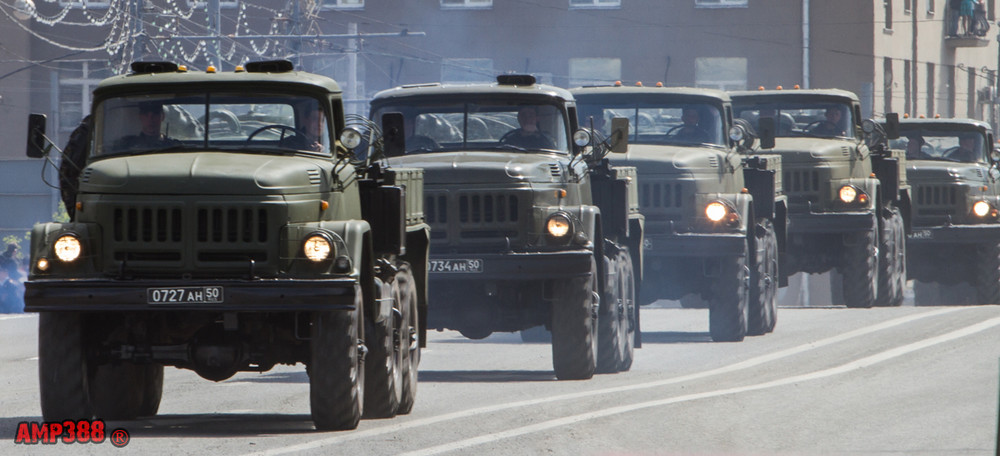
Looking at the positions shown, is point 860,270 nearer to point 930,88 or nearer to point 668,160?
point 668,160

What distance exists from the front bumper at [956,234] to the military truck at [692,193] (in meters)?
5.89

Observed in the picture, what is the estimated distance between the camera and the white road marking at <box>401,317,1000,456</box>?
1026 centimetres

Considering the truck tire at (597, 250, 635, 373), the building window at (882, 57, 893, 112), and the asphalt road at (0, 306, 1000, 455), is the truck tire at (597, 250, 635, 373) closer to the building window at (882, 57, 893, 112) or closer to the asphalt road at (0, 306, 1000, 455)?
the asphalt road at (0, 306, 1000, 455)

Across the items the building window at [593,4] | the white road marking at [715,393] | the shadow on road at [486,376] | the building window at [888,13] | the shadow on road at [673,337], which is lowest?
the shadow on road at [673,337]

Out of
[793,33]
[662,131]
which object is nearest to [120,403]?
[662,131]

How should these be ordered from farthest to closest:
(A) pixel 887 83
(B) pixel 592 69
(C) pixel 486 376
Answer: (B) pixel 592 69
(A) pixel 887 83
(C) pixel 486 376

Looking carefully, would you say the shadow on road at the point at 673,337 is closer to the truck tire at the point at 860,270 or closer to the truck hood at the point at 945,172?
the truck tire at the point at 860,270

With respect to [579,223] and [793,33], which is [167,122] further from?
[793,33]

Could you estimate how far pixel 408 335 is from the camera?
1252 cm

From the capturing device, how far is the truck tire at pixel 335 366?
1034cm

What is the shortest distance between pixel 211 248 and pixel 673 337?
12.3 m

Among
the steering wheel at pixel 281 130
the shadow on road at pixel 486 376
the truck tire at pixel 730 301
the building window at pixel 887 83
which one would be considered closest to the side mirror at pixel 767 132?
the truck tire at pixel 730 301

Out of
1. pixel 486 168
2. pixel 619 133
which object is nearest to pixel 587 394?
pixel 486 168

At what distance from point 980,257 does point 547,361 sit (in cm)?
999
